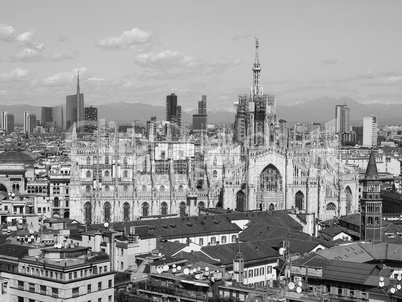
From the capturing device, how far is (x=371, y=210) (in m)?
87.4

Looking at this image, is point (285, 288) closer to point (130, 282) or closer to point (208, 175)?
point (130, 282)

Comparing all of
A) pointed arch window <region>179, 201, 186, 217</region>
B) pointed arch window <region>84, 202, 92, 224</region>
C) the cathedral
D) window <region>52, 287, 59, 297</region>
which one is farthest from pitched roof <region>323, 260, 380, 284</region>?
pointed arch window <region>84, 202, 92, 224</region>

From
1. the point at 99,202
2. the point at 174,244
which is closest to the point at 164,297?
the point at 174,244

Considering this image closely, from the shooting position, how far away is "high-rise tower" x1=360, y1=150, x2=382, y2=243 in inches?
3413

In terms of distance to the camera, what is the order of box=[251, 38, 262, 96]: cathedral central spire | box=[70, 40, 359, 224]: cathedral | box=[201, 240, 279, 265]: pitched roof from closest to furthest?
box=[201, 240, 279, 265]: pitched roof → box=[70, 40, 359, 224]: cathedral → box=[251, 38, 262, 96]: cathedral central spire

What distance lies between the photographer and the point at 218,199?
12019cm

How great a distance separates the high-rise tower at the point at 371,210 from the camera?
284 feet

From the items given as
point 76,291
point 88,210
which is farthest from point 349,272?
point 88,210

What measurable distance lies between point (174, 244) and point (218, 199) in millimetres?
43848

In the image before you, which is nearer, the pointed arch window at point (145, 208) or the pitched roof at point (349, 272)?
the pitched roof at point (349, 272)

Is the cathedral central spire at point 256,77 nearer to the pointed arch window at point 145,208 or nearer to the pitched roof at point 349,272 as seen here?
the pointed arch window at point 145,208

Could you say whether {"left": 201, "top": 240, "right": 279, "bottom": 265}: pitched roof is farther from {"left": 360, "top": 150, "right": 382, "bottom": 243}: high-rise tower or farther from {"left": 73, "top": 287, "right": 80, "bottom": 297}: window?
{"left": 73, "top": 287, "right": 80, "bottom": 297}: window

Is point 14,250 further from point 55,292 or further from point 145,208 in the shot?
point 145,208

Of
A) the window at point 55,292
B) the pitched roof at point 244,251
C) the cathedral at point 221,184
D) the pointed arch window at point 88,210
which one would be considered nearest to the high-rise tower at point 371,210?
the pitched roof at point 244,251
